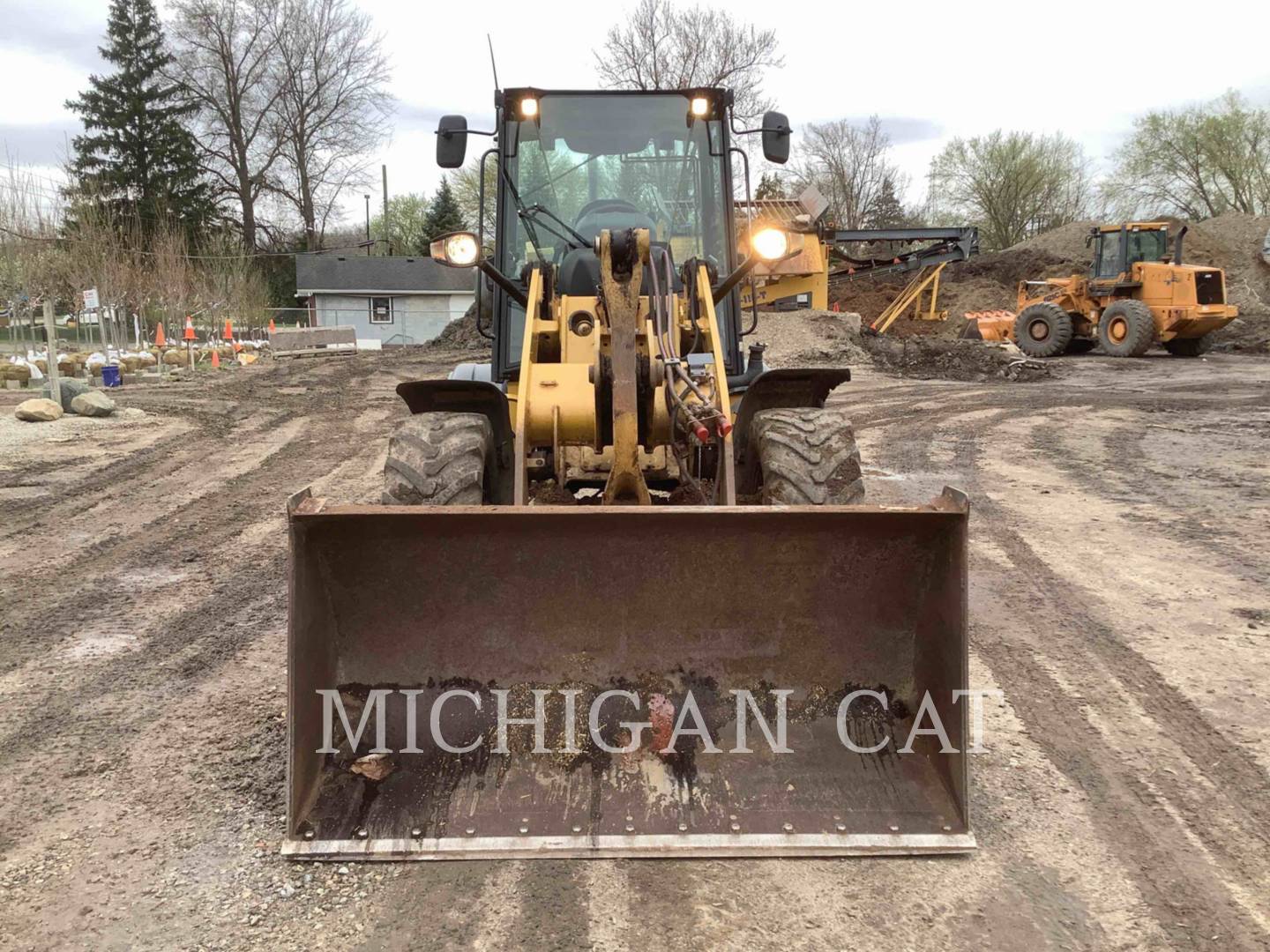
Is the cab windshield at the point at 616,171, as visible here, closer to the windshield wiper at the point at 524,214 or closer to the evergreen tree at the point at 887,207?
the windshield wiper at the point at 524,214

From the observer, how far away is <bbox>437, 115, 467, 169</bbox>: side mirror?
4848 millimetres

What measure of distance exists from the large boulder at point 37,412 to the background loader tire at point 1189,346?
69.4ft

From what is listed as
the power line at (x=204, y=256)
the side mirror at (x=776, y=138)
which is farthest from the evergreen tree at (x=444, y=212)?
the side mirror at (x=776, y=138)

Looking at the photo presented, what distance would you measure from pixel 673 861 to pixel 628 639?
29.7 inches

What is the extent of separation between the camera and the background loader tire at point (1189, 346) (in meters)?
21.4

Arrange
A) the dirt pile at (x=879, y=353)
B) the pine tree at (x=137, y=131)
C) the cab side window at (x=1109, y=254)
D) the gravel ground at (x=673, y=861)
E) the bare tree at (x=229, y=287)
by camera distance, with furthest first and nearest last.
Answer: the pine tree at (x=137, y=131)
the bare tree at (x=229, y=287)
the cab side window at (x=1109, y=254)
the dirt pile at (x=879, y=353)
the gravel ground at (x=673, y=861)

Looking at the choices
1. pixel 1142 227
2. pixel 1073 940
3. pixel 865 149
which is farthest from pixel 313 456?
pixel 865 149

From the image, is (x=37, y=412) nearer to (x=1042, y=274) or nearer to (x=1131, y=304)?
(x=1131, y=304)

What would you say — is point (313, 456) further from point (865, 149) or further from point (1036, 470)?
point (865, 149)

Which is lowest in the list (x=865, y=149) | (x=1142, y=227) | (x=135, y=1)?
(x=1142, y=227)

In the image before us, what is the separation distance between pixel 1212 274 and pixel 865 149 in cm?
2625

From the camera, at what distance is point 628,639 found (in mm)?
3250

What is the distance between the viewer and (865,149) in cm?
4441

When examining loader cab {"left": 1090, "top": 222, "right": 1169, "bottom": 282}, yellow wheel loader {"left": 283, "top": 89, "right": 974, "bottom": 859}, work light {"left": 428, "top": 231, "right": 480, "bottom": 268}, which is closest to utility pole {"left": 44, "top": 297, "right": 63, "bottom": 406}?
work light {"left": 428, "top": 231, "right": 480, "bottom": 268}
